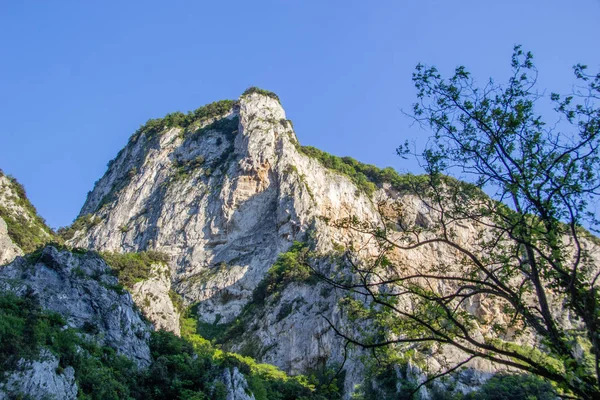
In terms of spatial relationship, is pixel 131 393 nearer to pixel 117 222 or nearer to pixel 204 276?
pixel 204 276

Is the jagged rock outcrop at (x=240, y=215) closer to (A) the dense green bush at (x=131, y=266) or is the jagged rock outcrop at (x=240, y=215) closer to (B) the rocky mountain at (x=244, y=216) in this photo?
(B) the rocky mountain at (x=244, y=216)

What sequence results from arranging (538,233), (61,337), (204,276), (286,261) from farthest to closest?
1. (204,276)
2. (286,261)
3. (61,337)
4. (538,233)

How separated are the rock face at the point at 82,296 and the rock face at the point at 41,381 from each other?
20.3ft

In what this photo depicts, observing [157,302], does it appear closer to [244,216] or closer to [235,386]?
[244,216]

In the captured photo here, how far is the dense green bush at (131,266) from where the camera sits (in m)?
42.2

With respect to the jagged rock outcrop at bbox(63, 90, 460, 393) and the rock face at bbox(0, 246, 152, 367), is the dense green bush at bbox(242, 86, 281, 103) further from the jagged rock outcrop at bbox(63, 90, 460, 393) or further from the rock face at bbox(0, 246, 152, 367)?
the rock face at bbox(0, 246, 152, 367)

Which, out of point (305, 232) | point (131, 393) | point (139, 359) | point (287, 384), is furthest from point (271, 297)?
point (131, 393)

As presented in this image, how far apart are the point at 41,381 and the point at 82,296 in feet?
35.1

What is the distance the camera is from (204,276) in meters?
51.5

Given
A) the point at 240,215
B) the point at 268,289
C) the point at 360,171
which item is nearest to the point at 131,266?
the point at 268,289

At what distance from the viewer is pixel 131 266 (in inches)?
1756

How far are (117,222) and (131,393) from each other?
46582 mm

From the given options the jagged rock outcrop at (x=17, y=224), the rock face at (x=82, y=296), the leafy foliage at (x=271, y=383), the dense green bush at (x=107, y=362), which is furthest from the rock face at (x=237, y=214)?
the rock face at (x=82, y=296)

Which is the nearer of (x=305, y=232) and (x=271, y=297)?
(x=271, y=297)
